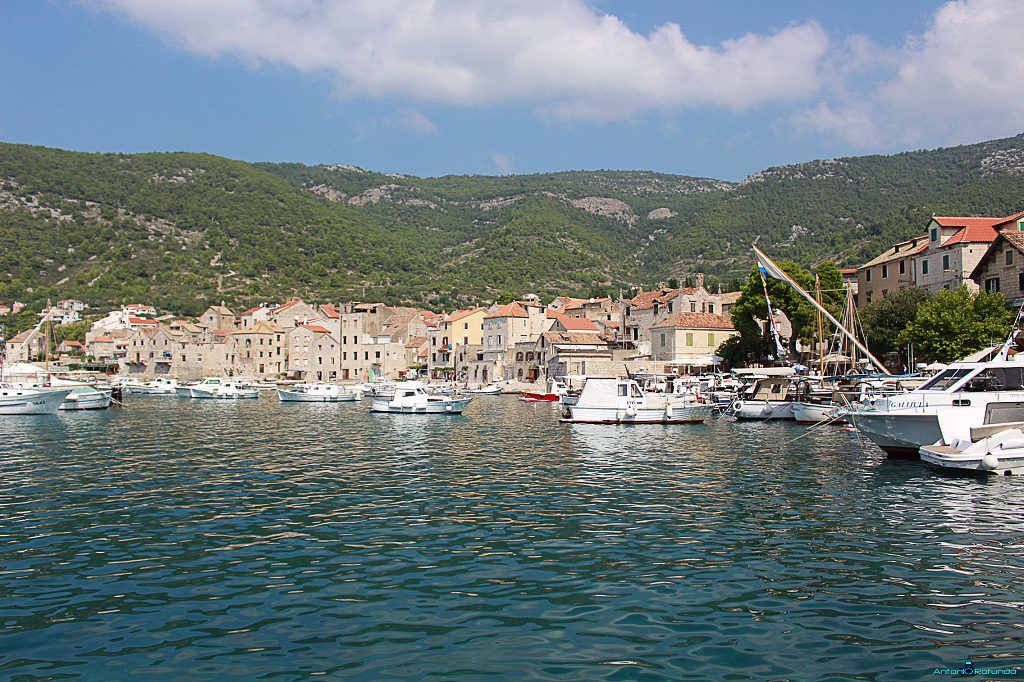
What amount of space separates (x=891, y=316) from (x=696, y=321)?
23697 mm

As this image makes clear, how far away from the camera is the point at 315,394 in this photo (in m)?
75.0

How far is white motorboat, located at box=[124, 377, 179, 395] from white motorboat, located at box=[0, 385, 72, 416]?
3608cm

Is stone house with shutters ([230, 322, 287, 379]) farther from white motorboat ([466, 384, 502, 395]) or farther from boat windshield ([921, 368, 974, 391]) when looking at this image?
boat windshield ([921, 368, 974, 391])

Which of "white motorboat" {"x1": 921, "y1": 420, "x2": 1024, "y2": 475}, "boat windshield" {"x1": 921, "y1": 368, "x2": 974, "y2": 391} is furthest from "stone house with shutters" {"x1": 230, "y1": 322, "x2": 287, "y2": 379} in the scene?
"white motorboat" {"x1": 921, "y1": 420, "x2": 1024, "y2": 475}

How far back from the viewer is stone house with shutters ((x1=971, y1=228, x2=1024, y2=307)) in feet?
165

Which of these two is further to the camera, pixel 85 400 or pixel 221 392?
pixel 221 392

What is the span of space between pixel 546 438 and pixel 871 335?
1432 inches

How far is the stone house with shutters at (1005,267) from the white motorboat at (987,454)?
31.0 m

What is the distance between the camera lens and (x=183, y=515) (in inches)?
703

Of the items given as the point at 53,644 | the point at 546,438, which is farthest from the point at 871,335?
the point at 53,644

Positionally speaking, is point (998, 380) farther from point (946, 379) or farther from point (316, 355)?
point (316, 355)

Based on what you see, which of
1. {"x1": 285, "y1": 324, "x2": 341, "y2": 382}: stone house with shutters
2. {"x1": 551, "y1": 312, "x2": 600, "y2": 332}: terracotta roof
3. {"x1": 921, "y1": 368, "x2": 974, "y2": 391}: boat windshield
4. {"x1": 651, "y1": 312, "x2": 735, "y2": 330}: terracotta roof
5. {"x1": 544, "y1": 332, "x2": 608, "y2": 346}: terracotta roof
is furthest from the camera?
{"x1": 285, "y1": 324, "x2": 341, "y2": 382}: stone house with shutters

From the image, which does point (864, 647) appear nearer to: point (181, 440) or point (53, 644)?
point (53, 644)

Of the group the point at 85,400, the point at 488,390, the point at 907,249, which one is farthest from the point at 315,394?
the point at 907,249
